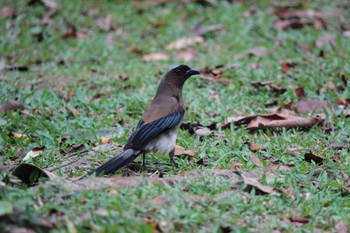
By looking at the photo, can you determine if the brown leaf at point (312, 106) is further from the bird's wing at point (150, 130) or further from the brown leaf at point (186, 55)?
the brown leaf at point (186, 55)

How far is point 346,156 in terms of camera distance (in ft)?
19.3

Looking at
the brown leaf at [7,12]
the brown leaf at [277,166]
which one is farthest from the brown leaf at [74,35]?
the brown leaf at [277,166]

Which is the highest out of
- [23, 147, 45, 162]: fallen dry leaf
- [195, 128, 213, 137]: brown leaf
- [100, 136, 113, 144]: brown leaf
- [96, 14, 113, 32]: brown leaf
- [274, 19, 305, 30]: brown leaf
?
[96, 14, 113, 32]: brown leaf

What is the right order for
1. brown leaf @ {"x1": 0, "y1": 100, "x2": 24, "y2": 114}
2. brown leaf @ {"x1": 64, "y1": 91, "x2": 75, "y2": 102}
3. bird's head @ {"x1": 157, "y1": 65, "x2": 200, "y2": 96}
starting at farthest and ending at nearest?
brown leaf @ {"x1": 64, "y1": 91, "x2": 75, "y2": 102} → brown leaf @ {"x1": 0, "y1": 100, "x2": 24, "y2": 114} → bird's head @ {"x1": 157, "y1": 65, "x2": 200, "y2": 96}

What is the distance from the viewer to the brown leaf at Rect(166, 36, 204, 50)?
1011cm

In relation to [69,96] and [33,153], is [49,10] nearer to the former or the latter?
[69,96]

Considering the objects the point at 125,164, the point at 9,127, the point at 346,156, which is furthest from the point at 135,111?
the point at 346,156

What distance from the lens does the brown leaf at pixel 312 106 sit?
7434mm

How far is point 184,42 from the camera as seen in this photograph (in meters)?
10.2

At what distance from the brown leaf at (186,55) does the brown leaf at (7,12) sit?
379 centimetres

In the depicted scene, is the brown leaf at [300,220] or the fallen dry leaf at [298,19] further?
the fallen dry leaf at [298,19]

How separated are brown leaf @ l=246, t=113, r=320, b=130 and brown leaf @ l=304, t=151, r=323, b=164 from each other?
102cm

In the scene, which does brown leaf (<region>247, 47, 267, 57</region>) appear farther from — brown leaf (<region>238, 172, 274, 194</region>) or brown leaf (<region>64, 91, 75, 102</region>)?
brown leaf (<region>238, 172, 274, 194</region>)

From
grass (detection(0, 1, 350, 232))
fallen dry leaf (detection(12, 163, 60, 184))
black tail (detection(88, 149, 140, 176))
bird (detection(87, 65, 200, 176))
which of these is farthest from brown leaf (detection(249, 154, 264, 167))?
fallen dry leaf (detection(12, 163, 60, 184))
